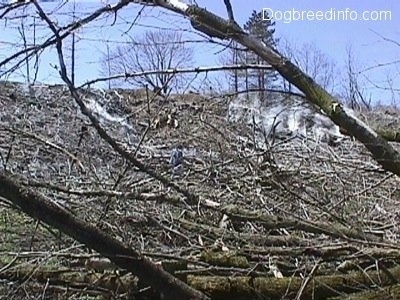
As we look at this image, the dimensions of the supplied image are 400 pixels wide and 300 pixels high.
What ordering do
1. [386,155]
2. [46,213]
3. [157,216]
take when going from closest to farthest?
[46,213], [386,155], [157,216]

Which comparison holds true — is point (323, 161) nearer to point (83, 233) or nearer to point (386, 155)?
point (386, 155)

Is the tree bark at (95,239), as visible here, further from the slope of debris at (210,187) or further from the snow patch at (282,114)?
the snow patch at (282,114)

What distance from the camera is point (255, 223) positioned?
3.76 m

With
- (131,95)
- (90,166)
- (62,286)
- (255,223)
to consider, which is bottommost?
(62,286)

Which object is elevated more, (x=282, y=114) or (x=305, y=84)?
(x=305, y=84)

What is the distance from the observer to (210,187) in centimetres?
418

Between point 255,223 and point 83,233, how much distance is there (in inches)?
44.0

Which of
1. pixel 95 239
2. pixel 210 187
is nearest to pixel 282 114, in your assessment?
pixel 210 187

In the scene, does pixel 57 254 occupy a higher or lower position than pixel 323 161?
lower

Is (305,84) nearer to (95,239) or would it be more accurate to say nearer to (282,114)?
(282,114)

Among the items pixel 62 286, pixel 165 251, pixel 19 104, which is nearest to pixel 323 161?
pixel 165 251

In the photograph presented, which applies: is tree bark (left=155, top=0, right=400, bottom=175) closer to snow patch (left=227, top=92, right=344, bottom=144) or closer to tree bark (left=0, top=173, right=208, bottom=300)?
snow patch (left=227, top=92, right=344, bottom=144)

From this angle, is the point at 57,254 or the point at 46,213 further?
the point at 57,254

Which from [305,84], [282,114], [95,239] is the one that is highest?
[305,84]
